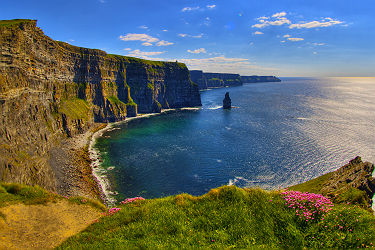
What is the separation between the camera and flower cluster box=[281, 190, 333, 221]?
14.4 meters

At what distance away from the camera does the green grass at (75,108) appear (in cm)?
8661

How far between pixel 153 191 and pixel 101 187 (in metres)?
13.4

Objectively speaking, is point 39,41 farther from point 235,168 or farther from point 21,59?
point 235,168

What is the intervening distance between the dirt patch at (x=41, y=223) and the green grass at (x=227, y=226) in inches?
110

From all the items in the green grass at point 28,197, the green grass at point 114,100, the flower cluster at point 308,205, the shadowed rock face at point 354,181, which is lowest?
the shadowed rock face at point 354,181

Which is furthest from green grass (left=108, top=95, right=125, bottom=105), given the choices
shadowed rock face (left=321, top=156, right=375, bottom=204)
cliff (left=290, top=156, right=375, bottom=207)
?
cliff (left=290, top=156, right=375, bottom=207)

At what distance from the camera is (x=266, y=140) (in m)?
84.8

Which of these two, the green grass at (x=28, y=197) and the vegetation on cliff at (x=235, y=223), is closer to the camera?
the vegetation on cliff at (x=235, y=223)

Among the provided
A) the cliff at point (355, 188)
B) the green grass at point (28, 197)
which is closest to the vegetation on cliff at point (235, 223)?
the cliff at point (355, 188)

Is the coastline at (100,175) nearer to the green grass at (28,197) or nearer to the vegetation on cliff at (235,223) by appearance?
the green grass at (28,197)

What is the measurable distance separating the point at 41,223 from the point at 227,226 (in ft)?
58.2

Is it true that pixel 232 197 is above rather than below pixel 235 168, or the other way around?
above

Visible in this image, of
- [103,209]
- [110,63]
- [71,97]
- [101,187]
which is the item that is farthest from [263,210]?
[110,63]

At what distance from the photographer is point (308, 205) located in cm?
1536
